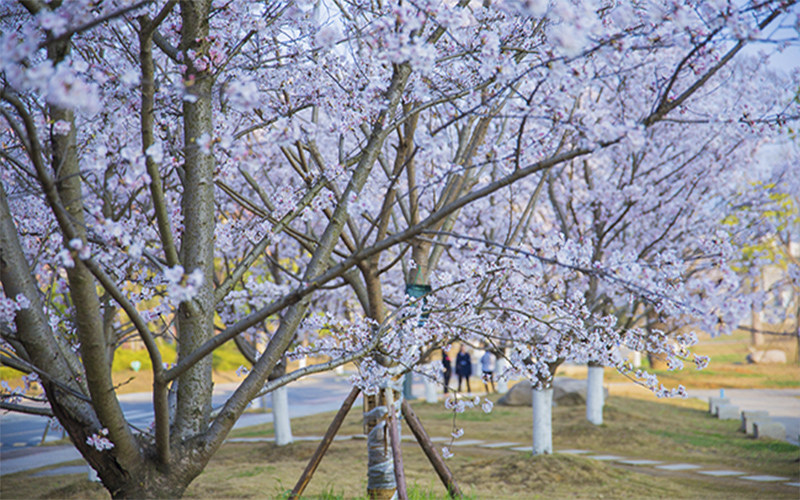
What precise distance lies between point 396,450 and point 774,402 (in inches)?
703

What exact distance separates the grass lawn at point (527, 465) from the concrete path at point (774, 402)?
4.10ft

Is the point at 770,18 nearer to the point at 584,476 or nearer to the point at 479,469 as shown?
the point at 584,476

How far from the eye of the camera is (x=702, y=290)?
4977mm

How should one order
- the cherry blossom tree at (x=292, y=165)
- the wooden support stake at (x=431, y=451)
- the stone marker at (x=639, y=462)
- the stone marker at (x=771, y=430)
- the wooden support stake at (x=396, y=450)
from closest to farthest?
the cherry blossom tree at (x=292, y=165) → the wooden support stake at (x=396, y=450) → the wooden support stake at (x=431, y=451) → the stone marker at (x=639, y=462) → the stone marker at (x=771, y=430)

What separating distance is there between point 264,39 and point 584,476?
21.9 ft

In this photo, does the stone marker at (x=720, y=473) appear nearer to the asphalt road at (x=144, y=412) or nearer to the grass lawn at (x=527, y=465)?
the grass lawn at (x=527, y=465)

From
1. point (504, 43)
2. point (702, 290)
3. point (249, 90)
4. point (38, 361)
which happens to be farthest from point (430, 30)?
point (38, 361)

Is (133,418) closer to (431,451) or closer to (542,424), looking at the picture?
(542,424)

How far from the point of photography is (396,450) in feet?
18.3

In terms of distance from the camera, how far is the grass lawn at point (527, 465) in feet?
27.6

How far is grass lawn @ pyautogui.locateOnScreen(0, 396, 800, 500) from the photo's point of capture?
840 cm

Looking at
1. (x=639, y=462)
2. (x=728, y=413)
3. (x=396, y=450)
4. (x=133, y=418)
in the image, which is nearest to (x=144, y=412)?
(x=133, y=418)

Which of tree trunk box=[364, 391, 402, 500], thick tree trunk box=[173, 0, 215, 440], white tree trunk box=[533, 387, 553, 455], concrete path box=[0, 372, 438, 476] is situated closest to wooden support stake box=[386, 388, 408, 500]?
tree trunk box=[364, 391, 402, 500]

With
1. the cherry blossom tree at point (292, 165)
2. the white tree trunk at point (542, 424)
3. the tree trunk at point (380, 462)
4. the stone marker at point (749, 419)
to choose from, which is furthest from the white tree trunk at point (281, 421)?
the stone marker at point (749, 419)
